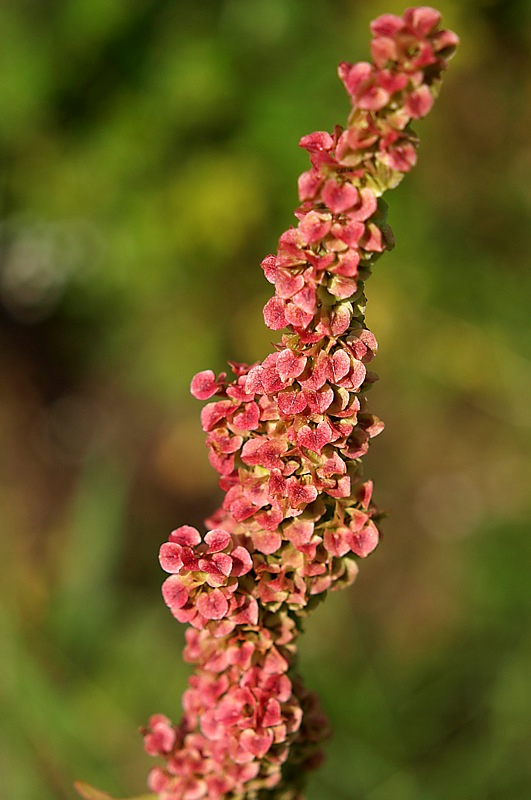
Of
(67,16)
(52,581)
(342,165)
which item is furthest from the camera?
(67,16)

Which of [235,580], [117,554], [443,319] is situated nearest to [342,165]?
[235,580]

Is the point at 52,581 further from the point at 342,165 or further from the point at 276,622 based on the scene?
the point at 342,165

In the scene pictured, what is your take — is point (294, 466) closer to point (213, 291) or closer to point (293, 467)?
point (293, 467)

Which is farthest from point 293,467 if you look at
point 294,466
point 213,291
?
point 213,291

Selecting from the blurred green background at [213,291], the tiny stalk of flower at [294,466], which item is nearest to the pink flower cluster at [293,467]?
the tiny stalk of flower at [294,466]

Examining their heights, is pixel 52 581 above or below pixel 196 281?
below

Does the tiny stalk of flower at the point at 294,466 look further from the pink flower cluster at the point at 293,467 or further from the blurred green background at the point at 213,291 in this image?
the blurred green background at the point at 213,291

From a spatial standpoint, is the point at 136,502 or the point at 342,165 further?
the point at 136,502

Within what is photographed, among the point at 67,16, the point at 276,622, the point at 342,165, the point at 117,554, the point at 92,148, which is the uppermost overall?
the point at 67,16
